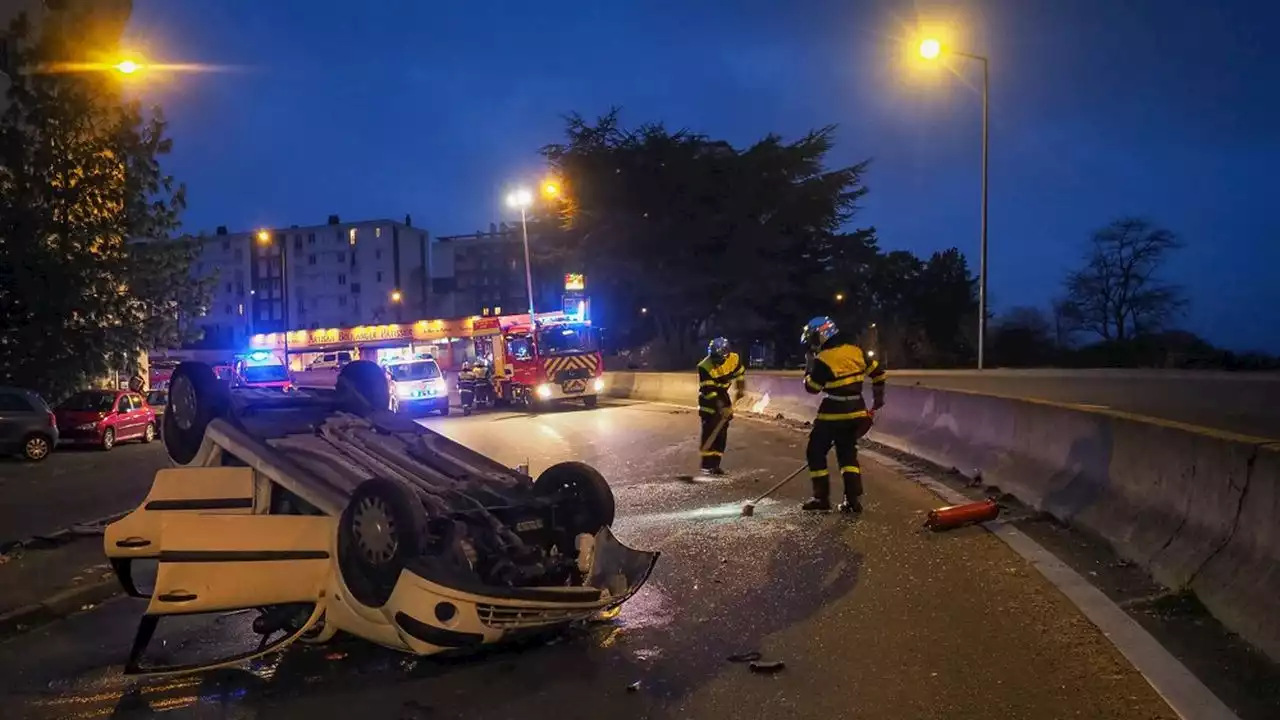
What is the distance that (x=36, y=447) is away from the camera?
20.4 metres

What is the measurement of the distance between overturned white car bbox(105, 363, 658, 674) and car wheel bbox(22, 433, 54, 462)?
15.9 m

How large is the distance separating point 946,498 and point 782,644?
5619 millimetres

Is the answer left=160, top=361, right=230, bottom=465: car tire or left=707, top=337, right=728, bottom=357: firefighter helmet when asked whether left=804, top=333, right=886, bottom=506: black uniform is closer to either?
left=707, top=337, right=728, bottom=357: firefighter helmet

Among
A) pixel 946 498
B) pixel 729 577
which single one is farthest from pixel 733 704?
pixel 946 498

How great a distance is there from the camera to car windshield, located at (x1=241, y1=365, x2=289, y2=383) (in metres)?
37.1

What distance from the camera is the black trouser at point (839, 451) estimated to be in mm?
10219

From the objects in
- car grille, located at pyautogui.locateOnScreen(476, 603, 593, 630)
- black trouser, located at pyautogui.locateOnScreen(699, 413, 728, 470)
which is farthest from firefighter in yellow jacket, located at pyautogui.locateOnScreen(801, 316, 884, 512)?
car grille, located at pyautogui.locateOnScreen(476, 603, 593, 630)

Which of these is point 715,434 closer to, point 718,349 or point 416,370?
point 718,349

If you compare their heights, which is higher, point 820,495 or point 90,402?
point 90,402

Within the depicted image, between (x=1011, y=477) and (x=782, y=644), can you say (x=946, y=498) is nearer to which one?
(x=1011, y=477)

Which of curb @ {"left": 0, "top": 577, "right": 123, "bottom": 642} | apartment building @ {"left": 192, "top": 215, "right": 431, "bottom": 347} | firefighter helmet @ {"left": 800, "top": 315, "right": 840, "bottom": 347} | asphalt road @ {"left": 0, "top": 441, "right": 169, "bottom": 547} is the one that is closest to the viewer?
curb @ {"left": 0, "top": 577, "right": 123, "bottom": 642}

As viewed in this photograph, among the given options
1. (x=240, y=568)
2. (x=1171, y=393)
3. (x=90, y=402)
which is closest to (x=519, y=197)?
(x=90, y=402)

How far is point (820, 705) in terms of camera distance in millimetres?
4836

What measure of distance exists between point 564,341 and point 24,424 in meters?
15.8
